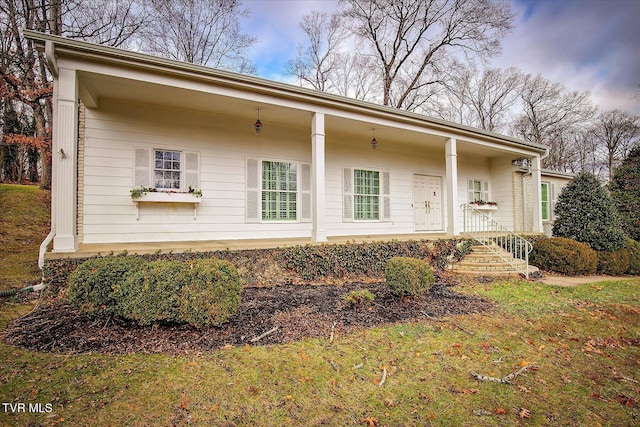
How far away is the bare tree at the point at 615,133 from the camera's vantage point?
26062 mm

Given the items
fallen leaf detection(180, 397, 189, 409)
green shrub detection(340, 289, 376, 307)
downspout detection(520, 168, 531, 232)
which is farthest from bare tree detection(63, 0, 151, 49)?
downspout detection(520, 168, 531, 232)

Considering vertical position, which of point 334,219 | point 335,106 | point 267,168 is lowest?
point 334,219

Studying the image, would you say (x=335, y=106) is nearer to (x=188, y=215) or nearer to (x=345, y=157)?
(x=345, y=157)

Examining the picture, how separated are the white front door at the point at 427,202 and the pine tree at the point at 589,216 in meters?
3.76

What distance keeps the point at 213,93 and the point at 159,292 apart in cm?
426

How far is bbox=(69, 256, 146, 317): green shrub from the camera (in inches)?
137

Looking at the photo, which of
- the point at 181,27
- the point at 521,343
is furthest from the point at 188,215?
the point at 181,27

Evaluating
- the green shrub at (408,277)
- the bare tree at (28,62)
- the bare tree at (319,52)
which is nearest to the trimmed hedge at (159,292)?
the green shrub at (408,277)

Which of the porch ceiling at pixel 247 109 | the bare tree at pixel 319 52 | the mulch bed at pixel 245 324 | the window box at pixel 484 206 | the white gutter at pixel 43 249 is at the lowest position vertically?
the mulch bed at pixel 245 324

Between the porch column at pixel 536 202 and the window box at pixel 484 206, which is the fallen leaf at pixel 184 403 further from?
the porch column at pixel 536 202

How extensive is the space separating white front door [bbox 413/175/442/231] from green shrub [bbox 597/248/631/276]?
14.9 feet

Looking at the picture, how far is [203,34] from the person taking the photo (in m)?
17.5

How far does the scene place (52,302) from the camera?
457 cm

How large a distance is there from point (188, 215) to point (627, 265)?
1248 cm
